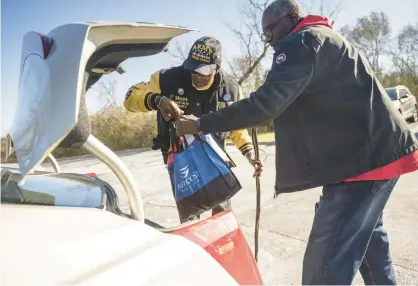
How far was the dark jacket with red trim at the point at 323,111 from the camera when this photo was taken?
5.45 feet

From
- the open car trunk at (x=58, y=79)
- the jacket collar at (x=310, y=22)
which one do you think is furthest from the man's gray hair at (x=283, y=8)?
the open car trunk at (x=58, y=79)

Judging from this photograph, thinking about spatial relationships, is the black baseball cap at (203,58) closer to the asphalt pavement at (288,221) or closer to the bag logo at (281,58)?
the asphalt pavement at (288,221)

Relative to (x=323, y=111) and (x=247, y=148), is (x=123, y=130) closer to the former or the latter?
(x=247, y=148)

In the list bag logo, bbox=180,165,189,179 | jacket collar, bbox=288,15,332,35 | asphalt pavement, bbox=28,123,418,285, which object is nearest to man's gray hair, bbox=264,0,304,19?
jacket collar, bbox=288,15,332,35

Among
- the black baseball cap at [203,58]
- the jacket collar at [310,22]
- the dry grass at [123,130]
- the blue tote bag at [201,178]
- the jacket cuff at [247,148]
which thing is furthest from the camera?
the dry grass at [123,130]

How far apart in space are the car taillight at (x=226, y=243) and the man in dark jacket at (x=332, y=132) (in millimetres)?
500

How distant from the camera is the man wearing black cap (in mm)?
2678

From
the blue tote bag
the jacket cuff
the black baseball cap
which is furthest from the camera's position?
the jacket cuff

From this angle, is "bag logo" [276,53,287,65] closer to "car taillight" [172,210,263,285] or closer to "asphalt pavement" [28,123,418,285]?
"car taillight" [172,210,263,285]

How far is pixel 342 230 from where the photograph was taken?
1.72 meters

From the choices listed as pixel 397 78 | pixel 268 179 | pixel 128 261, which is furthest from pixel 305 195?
pixel 397 78

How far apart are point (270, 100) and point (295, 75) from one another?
0.47 ft

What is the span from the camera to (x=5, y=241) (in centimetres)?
102

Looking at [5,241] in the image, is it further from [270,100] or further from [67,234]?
[270,100]
